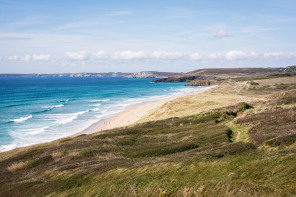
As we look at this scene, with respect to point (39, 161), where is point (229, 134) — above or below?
above

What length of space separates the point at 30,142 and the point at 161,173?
36559mm

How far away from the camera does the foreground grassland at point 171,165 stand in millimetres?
13680

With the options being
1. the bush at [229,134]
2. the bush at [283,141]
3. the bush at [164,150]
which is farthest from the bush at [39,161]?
the bush at [283,141]

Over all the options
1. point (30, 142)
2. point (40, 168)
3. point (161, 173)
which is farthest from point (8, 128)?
point (161, 173)

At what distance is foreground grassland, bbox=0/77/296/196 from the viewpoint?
13.7m

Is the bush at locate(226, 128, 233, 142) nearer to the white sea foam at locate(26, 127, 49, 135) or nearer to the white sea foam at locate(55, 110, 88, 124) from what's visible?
the white sea foam at locate(26, 127, 49, 135)

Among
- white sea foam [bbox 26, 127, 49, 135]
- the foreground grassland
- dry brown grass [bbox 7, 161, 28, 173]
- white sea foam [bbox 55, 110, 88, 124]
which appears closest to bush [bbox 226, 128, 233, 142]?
the foreground grassland

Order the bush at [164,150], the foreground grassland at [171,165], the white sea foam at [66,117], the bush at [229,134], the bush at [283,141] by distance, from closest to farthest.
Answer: the foreground grassland at [171,165]
the bush at [283,141]
the bush at [164,150]
the bush at [229,134]
the white sea foam at [66,117]

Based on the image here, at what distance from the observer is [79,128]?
56.8 metres

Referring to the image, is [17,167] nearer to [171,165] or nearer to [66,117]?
[171,165]

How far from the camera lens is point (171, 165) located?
17422 mm

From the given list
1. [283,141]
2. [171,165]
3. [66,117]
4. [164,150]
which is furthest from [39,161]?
[66,117]

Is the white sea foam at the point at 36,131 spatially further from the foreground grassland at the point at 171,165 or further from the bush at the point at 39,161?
the bush at the point at 39,161

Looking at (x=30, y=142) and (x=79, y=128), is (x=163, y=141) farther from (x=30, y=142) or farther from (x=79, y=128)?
(x=79, y=128)
